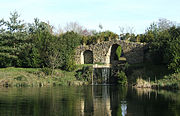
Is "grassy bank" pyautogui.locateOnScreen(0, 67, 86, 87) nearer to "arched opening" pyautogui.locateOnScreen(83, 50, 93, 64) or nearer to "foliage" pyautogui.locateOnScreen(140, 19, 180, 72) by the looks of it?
"arched opening" pyautogui.locateOnScreen(83, 50, 93, 64)

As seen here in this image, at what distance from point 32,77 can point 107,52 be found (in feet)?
45.0

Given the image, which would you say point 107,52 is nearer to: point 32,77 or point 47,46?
point 47,46

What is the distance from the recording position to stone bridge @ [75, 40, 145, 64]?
4741cm

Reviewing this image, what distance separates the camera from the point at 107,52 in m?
50.0

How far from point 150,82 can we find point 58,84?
11601 mm

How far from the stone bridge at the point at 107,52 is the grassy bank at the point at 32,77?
726cm

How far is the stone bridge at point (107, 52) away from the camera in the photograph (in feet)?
156

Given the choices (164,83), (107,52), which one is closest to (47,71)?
(107,52)

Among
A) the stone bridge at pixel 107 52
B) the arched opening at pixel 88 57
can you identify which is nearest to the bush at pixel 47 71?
the stone bridge at pixel 107 52

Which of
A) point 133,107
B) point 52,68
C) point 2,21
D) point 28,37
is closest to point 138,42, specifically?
point 52,68

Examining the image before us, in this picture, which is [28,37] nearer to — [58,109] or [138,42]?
[138,42]

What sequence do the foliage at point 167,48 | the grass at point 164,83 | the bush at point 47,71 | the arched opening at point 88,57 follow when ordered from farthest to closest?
the arched opening at point 88,57, the bush at point 47,71, the foliage at point 167,48, the grass at point 164,83

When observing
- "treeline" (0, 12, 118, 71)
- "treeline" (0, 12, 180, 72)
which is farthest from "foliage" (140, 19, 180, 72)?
"treeline" (0, 12, 118, 71)

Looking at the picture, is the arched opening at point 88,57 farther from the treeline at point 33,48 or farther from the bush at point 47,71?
the bush at point 47,71
